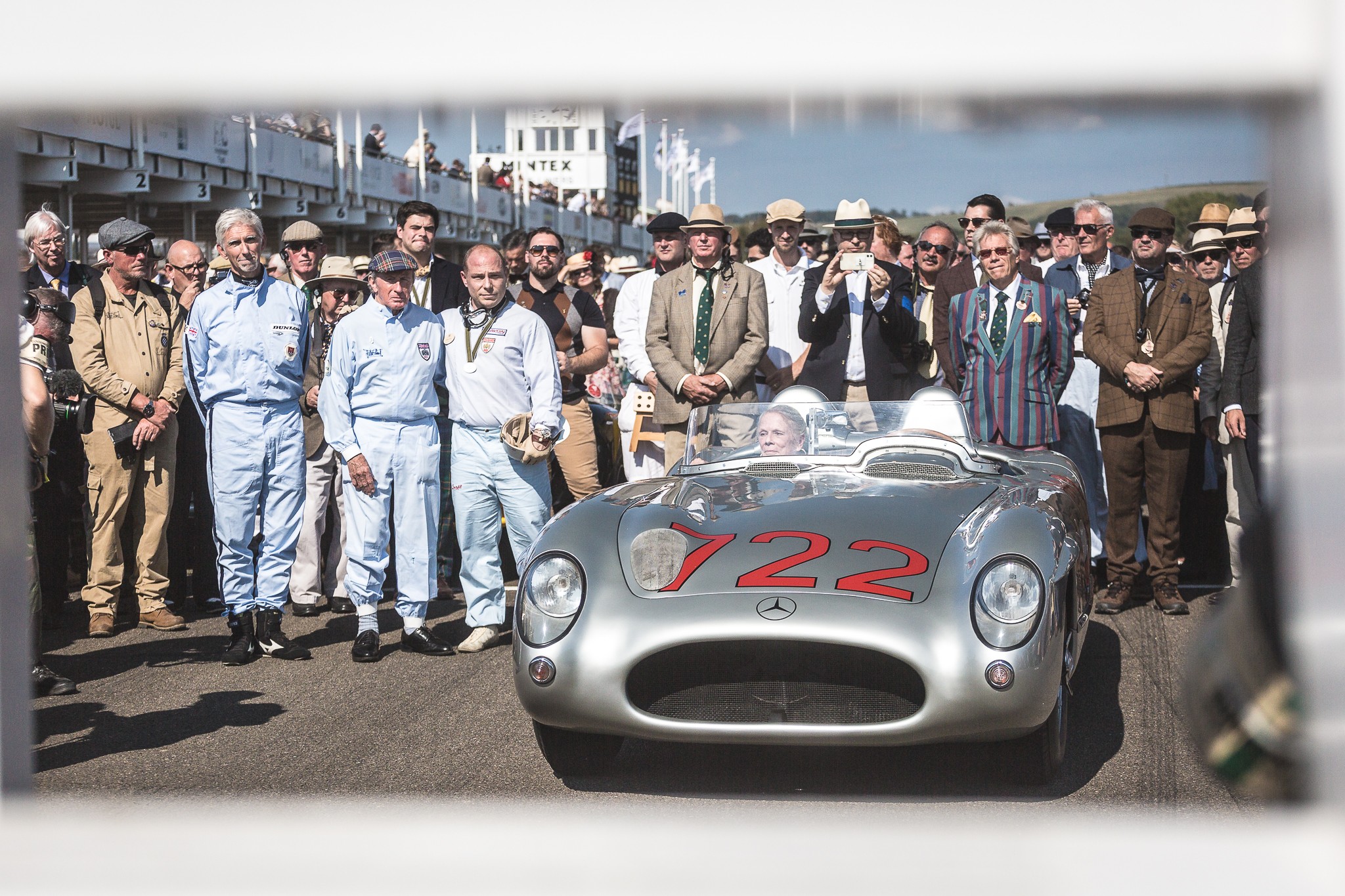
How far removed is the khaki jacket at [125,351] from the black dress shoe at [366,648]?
177 cm

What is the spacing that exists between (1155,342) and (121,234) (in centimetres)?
509

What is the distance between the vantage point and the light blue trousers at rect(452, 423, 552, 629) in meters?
5.58

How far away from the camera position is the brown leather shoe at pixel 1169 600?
235 inches

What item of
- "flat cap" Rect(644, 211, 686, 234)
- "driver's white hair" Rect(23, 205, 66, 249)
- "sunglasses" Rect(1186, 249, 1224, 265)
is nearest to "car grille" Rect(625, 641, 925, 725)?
"flat cap" Rect(644, 211, 686, 234)

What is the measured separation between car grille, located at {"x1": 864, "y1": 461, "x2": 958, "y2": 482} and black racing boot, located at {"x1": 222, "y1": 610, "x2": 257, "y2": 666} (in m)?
2.76

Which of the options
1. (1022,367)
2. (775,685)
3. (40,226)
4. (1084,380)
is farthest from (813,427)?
(40,226)

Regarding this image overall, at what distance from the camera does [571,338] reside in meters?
7.21

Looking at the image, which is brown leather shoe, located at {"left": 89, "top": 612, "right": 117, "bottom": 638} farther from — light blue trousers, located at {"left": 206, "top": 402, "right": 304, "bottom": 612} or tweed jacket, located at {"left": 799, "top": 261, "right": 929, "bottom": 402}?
tweed jacket, located at {"left": 799, "top": 261, "right": 929, "bottom": 402}

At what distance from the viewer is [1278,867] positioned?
1.02 meters

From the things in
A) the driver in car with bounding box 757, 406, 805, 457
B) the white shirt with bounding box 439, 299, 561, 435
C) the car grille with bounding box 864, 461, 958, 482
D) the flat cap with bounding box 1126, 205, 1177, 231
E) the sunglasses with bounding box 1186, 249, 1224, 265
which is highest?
the flat cap with bounding box 1126, 205, 1177, 231

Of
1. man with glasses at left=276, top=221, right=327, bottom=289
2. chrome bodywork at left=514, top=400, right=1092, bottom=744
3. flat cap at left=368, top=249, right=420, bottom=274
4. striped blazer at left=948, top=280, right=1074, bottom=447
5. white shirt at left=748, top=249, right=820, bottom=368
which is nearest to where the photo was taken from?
chrome bodywork at left=514, top=400, right=1092, bottom=744

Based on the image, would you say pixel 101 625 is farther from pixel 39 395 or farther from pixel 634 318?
pixel 634 318

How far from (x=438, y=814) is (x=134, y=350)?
5562 millimetres

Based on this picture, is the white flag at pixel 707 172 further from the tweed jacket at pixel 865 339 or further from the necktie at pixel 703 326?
the tweed jacket at pixel 865 339
